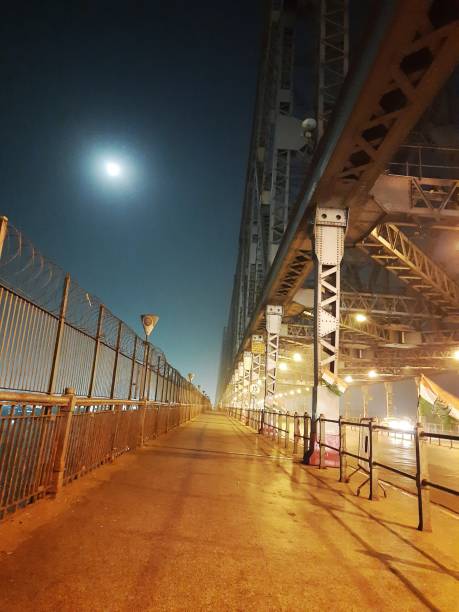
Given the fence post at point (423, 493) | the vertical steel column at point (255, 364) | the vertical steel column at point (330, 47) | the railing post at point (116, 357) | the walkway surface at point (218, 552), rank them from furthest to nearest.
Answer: the vertical steel column at point (255, 364)
the vertical steel column at point (330, 47)
the railing post at point (116, 357)
the fence post at point (423, 493)
the walkway surface at point (218, 552)

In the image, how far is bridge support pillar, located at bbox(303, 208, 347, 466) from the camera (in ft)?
32.1

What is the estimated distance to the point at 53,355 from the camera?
5082 mm

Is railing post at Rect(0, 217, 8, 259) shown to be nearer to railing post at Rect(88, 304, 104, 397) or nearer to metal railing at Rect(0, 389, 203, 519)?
metal railing at Rect(0, 389, 203, 519)

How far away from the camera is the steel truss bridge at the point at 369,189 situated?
622cm

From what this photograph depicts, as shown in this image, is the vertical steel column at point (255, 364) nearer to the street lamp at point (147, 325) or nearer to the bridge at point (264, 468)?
the bridge at point (264, 468)

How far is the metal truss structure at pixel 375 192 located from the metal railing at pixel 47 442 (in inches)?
240

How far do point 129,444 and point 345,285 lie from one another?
18.5 metres

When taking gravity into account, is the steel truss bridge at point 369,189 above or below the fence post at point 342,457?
above

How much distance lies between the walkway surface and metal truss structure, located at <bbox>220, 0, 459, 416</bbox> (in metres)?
5.80

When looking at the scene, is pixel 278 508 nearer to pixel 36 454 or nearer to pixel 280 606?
pixel 280 606

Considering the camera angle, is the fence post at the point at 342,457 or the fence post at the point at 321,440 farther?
the fence post at the point at 321,440

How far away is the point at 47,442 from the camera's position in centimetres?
455

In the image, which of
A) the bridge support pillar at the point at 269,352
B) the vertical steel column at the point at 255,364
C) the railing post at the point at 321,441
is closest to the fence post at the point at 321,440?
the railing post at the point at 321,441

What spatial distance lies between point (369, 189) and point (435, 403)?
230 inches
